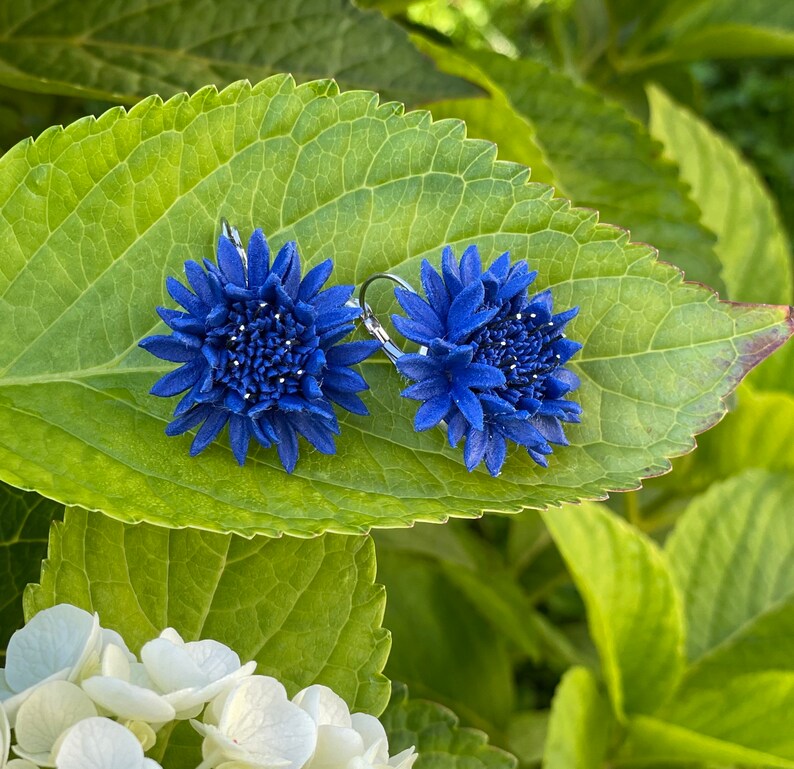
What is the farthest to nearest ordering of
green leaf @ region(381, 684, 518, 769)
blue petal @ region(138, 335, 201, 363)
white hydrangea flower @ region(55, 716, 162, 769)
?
green leaf @ region(381, 684, 518, 769) < blue petal @ region(138, 335, 201, 363) < white hydrangea flower @ region(55, 716, 162, 769)

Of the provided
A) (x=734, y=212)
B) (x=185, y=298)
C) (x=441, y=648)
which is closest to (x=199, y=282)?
(x=185, y=298)

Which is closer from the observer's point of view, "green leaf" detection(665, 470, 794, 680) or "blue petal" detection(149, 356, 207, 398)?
"blue petal" detection(149, 356, 207, 398)

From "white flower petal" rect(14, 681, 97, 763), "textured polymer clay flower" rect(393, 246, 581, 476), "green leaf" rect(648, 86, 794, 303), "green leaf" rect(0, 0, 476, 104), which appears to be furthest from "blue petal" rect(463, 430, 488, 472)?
"green leaf" rect(648, 86, 794, 303)

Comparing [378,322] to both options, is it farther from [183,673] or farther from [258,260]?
[183,673]

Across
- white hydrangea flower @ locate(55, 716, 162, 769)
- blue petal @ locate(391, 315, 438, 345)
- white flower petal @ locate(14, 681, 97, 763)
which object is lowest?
white hydrangea flower @ locate(55, 716, 162, 769)

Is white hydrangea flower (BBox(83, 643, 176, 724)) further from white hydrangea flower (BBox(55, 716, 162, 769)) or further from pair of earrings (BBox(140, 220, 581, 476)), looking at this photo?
pair of earrings (BBox(140, 220, 581, 476))

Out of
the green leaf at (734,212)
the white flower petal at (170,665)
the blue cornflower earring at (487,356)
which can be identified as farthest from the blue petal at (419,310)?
the green leaf at (734,212)

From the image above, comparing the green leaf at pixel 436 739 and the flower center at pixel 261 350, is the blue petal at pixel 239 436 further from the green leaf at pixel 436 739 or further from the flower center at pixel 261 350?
the green leaf at pixel 436 739

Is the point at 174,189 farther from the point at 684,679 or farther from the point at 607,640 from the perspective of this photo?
the point at 684,679
